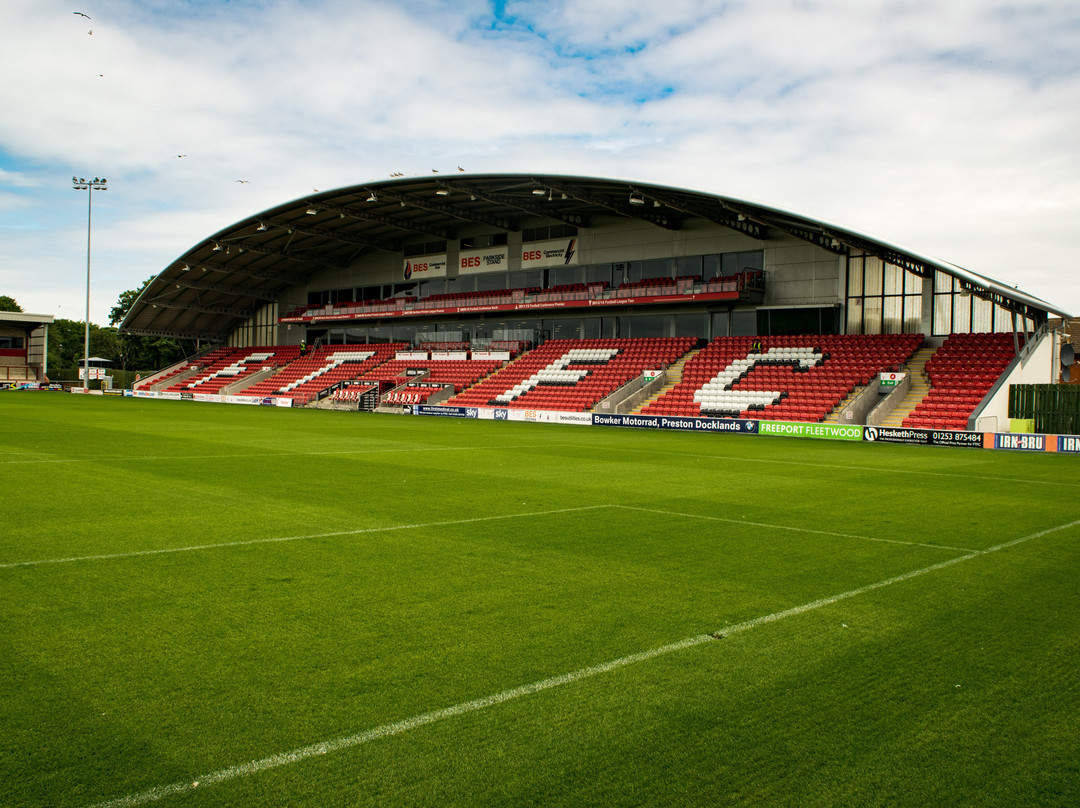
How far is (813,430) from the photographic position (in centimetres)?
2756

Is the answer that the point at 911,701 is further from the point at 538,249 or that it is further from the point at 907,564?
the point at 538,249

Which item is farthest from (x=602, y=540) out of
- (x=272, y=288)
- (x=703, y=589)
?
Answer: (x=272, y=288)

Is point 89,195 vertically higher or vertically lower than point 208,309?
higher

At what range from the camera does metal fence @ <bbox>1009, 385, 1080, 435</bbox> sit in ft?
88.6

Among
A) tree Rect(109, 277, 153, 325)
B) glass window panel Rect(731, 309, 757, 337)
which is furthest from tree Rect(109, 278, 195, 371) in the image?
glass window panel Rect(731, 309, 757, 337)

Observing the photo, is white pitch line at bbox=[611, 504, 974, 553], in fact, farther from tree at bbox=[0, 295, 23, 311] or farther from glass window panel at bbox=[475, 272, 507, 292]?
tree at bbox=[0, 295, 23, 311]

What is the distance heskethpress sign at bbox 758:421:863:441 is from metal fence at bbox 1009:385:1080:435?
6.49m

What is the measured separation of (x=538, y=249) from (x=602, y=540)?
3883 centimetres

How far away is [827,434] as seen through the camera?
27.1m

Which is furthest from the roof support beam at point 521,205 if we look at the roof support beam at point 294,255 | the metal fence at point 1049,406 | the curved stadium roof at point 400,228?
the metal fence at point 1049,406

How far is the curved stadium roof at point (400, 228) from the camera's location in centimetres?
3366

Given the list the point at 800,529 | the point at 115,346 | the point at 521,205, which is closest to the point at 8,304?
the point at 115,346

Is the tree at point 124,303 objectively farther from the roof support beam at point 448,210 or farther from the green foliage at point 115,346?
the roof support beam at point 448,210

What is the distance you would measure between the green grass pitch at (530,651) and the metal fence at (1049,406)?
1792 cm
